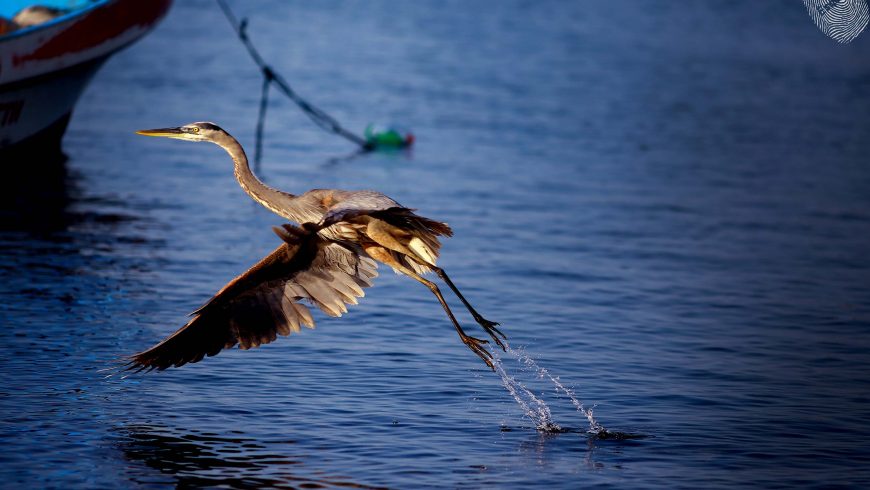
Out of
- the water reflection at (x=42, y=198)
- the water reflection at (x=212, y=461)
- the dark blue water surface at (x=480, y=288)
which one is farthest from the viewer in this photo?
the water reflection at (x=42, y=198)

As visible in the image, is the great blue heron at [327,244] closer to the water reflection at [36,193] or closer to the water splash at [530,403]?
the water splash at [530,403]

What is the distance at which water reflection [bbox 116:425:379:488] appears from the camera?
7.32 metres

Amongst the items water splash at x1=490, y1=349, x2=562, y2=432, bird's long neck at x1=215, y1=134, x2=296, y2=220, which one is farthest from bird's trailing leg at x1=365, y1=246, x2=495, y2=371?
bird's long neck at x1=215, y1=134, x2=296, y2=220

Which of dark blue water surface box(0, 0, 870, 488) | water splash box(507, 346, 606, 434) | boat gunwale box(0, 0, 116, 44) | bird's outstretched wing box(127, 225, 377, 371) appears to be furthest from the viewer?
boat gunwale box(0, 0, 116, 44)

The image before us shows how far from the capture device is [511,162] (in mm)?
A: 19062

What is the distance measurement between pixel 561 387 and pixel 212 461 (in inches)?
112

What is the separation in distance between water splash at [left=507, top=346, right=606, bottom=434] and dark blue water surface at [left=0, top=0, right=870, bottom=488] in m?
0.09

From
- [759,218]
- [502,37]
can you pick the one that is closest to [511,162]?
[759,218]

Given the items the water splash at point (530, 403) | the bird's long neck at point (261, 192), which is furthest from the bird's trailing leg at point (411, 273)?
the bird's long neck at point (261, 192)

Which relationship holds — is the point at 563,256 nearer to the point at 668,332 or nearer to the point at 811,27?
the point at 668,332

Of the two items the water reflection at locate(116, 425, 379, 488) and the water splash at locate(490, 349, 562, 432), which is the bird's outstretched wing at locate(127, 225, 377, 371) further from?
the water splash at locate(490, 349, 562, 432)

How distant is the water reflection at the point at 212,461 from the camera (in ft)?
24.0

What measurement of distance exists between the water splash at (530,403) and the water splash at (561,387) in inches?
8.1

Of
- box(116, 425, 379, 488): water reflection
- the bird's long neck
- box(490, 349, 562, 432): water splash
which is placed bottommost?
box(116, 425, 379, 488): water reflection
